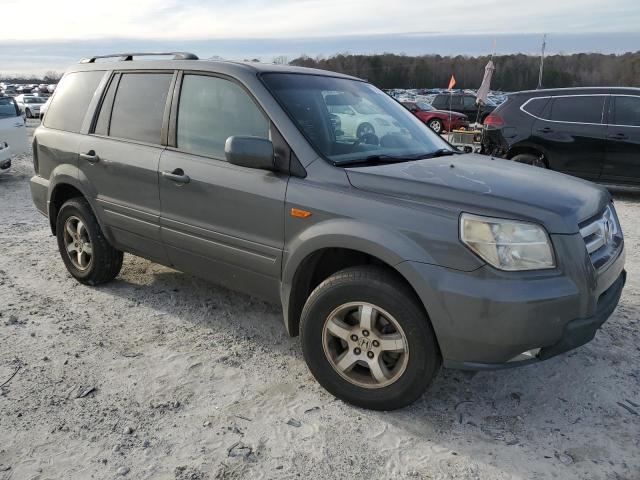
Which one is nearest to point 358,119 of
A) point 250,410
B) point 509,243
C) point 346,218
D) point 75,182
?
point 346,218

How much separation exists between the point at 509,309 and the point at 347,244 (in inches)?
33.7

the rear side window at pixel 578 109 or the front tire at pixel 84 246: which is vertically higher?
the rear side window at pixel 578 109

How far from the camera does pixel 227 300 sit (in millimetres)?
4477

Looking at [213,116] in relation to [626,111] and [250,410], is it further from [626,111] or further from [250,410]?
[626,111]

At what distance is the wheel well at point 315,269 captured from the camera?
3.10 meters

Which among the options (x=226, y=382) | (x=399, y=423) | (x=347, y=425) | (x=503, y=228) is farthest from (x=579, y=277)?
(x=226, y=382)

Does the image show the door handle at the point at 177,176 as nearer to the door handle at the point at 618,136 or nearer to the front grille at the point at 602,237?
the front grille at the point at 602,237

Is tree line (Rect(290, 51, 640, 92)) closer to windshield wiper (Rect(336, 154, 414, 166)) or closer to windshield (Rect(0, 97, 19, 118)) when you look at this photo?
windshield (Rect(0, 97, 19, 118))

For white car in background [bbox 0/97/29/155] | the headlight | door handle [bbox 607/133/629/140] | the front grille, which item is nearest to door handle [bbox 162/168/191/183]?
the headlight

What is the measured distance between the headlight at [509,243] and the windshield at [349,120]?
0.92 meters

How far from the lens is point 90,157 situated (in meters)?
4.24

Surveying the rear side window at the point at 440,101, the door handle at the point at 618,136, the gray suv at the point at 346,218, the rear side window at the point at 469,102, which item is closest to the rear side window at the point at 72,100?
the gray suv at the point at 346,218

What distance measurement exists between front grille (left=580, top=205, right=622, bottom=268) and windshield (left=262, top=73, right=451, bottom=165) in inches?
44.5

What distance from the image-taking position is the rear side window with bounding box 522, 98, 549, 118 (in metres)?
9.19
